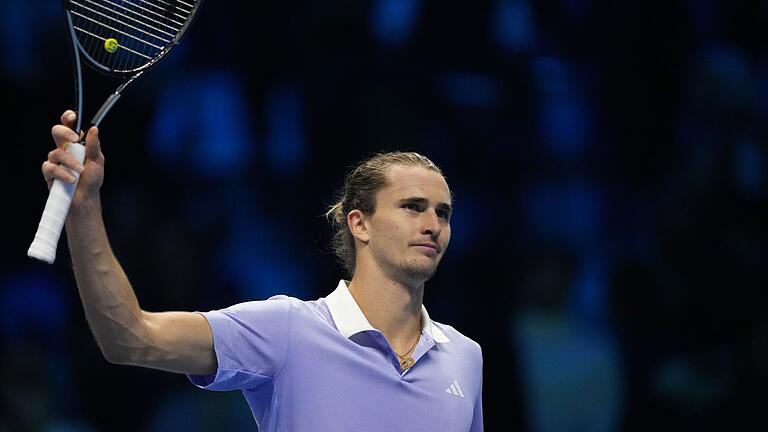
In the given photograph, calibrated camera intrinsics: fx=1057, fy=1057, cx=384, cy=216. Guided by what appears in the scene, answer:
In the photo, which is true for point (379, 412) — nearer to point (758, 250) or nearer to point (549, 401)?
point (549, 401)

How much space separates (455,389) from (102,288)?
1.11m

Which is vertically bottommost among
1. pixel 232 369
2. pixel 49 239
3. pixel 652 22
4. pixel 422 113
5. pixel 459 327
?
pixel 459 327

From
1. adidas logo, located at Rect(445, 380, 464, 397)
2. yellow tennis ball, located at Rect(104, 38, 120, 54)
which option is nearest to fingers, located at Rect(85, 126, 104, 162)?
yellow tennis ball, located at Rect(104, 38, 120, 54)

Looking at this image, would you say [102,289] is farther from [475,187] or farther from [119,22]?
[475,187]

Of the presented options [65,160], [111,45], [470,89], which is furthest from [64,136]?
[470,89]

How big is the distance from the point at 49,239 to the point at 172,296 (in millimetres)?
3070

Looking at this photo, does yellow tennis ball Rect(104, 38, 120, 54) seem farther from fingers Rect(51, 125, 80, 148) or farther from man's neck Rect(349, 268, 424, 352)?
man's neck Rect(349, 268, 424, 352)

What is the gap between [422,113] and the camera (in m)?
5.71

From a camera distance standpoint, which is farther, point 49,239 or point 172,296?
point 172,296

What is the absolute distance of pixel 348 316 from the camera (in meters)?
2.90

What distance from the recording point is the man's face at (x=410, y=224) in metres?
2.98

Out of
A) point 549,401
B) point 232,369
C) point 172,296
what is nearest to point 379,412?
point 232,369

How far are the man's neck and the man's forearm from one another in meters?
0.79

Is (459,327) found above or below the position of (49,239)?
below
